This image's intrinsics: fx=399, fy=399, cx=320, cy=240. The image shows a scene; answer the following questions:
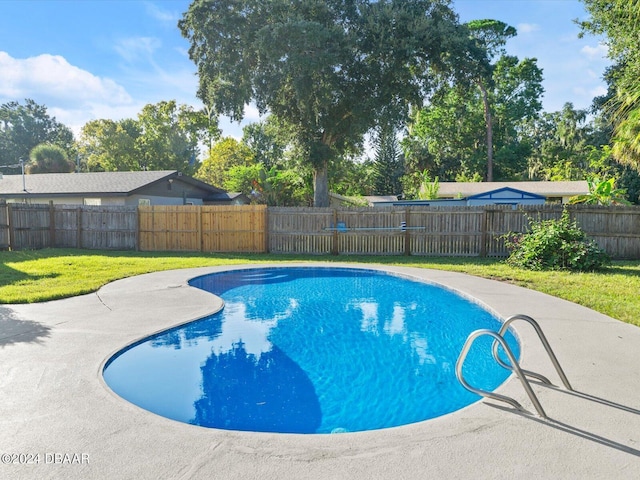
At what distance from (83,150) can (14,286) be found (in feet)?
141

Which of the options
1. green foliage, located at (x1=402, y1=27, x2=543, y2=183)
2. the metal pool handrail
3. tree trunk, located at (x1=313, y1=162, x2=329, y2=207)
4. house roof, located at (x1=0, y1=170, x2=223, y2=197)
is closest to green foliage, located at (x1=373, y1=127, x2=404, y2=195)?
green foliage, located at (x1=402, y1=27, x2=543, y2=183)

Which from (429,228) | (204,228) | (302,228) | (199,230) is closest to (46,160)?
(199,230)

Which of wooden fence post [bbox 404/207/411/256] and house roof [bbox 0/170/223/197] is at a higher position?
house roof [bbox 0/170/223/197]

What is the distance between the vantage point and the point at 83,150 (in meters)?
44.9

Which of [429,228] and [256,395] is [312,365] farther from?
[429,228]

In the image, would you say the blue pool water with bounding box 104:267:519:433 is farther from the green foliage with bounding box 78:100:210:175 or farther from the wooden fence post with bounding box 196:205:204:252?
the green foliage with bounding box 78:100:210:175

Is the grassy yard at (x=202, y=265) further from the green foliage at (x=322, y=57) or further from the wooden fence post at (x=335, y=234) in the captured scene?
the green foliage at (x=322, y=57)

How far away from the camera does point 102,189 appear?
19375 millimetres

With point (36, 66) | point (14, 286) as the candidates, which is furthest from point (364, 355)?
point (36, 66)

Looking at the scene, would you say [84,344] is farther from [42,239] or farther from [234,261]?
[42,239]

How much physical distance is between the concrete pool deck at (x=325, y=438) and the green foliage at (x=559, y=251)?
22.8 ft

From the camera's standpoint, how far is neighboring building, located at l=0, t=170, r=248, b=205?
19344 millimetres

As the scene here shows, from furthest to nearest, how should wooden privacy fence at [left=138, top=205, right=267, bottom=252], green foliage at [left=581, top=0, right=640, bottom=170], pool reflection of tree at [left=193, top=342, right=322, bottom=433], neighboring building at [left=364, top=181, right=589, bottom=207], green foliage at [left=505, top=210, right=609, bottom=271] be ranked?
neighboring building at [left=364, top=181, right=589, bottom=207] → wooden privacy fence at [left=138, top=205, right=267, bottom=252] → green foliage at [left=581, top=0, right=640, bottom=170] → green foliage at [left=505, top=210, right=609, bottom=271] → pool reflection of tree at [left=193, top=342, right=322, bottom=433]

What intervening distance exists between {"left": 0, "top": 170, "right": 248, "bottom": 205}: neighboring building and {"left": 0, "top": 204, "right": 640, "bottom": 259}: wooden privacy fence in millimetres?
2994
